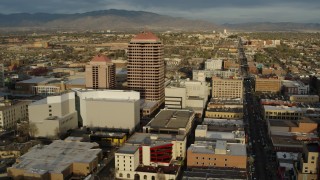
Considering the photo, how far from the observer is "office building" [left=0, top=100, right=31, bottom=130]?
3338cm

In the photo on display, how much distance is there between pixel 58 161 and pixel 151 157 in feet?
19.4

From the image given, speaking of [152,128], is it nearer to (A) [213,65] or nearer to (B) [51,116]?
(B) [51,116]

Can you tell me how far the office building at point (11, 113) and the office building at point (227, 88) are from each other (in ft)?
68.4

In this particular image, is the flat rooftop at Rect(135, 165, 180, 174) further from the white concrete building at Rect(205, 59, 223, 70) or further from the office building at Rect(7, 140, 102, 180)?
the white concrete building at Rect(205, 59, 223, 70)

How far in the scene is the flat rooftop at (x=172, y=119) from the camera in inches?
1211

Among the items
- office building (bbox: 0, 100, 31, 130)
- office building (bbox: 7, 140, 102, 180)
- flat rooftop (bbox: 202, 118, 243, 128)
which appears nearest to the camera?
office building (bbox: 7, 140, 102, 180)

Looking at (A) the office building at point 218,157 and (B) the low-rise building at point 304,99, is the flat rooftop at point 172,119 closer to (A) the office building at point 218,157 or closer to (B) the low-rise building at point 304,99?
(A) the office building at point 218,157

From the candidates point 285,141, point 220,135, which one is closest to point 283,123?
point 285,141

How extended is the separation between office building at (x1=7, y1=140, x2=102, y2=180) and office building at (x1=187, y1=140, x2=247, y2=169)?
258 inches

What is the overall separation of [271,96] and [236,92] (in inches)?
251

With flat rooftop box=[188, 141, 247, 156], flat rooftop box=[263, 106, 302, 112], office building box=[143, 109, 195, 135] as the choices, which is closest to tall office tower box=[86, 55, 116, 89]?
office building box=[143, 109, 195, 135]

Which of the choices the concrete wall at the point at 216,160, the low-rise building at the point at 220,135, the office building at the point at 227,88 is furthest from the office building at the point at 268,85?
the concrete wall at the point at 216,160

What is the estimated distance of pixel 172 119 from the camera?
106ft

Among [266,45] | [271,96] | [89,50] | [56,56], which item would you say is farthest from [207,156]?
[266,45]
